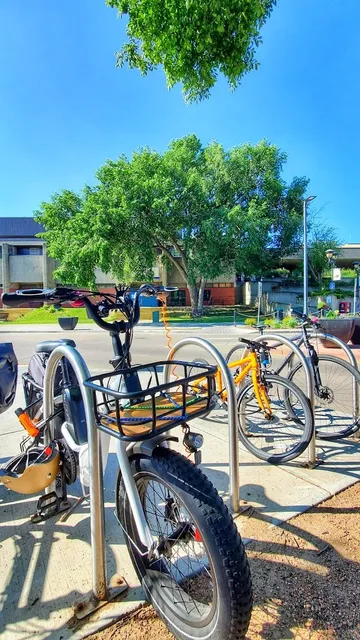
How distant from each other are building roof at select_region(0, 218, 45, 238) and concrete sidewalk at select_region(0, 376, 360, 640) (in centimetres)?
4504

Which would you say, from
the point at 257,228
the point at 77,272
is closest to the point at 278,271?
the point at 257,228

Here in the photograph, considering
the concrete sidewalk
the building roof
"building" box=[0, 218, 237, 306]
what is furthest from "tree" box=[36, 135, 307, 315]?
the building roof

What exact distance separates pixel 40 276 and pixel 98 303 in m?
39.8

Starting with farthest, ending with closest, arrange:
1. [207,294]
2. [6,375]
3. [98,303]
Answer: [207,294] → [6,375] → [98,303]

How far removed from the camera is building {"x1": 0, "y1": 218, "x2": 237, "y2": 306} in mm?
37344

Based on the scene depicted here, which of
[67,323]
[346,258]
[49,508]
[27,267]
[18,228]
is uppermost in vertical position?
[18,228]

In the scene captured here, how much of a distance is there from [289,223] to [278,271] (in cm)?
1009

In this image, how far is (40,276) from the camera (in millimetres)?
38406

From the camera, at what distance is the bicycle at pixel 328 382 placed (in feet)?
11.2

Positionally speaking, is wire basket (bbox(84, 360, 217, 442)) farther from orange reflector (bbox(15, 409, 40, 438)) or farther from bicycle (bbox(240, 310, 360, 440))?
bicycle (bbox(240, 310, 360, 440))

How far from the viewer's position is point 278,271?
33281 mm

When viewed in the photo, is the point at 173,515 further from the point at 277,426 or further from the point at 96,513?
the point at 277,426

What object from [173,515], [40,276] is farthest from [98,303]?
[40,276]

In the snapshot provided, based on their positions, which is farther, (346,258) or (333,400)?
(346,258)
